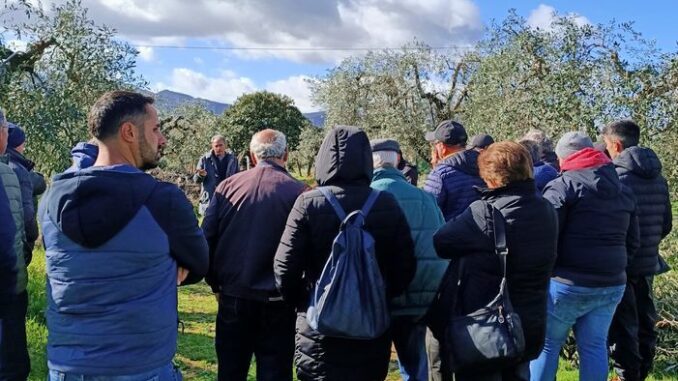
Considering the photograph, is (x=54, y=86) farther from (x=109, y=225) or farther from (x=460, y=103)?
(x=460, y=103)

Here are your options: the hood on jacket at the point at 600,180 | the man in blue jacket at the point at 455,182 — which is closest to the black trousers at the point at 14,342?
the man in blue jacket at the point at 455,182

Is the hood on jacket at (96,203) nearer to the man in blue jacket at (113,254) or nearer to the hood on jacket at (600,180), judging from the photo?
the man in blue jacket at (113,254)

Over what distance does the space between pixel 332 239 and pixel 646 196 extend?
2922 millimetres

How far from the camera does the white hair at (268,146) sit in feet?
13.3

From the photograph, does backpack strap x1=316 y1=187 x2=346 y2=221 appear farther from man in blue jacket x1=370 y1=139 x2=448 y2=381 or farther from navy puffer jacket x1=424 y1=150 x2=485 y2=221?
navy puffer jacket x1=424 y1=150 x2=485 y2=221

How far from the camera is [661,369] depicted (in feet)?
19.2

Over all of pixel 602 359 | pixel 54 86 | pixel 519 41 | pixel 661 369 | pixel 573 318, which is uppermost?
pixel 519 41

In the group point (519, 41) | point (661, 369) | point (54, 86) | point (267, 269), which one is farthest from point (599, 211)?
point (54, 86)

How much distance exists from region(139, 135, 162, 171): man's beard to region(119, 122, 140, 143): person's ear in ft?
0.10

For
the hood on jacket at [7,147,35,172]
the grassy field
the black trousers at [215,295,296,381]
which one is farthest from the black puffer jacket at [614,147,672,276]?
the hood on jacket at [7,147,35,172]

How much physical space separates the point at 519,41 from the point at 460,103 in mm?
12086

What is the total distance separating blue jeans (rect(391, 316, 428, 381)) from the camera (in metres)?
3.86

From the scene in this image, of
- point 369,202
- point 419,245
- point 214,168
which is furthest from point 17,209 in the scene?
point 214,168

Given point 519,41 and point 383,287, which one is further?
point 519,41
